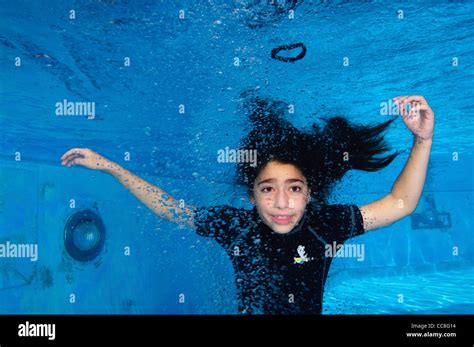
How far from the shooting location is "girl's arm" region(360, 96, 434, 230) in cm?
437

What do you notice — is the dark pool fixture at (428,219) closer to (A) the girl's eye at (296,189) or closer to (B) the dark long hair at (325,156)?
(B) the dark long hair at (325,156)

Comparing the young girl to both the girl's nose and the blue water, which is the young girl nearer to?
the girl's nose

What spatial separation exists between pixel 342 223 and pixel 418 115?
1513mm

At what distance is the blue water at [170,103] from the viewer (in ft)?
29.1

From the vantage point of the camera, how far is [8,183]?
1684 cm

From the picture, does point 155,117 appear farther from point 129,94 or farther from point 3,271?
point 3,271

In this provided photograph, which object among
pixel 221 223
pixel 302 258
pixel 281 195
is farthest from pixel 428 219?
pixel 221 223

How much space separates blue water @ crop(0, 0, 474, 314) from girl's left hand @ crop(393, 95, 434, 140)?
344cm

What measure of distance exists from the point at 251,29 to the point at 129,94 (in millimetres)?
5449

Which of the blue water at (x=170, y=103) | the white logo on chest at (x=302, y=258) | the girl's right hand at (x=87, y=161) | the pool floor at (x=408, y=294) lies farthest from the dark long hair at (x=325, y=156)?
the pool floor at (x=408, y=294)

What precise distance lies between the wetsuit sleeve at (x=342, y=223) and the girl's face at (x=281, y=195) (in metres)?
0.35

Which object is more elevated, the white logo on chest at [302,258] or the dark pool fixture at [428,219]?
the white logo on chest at [302,258]

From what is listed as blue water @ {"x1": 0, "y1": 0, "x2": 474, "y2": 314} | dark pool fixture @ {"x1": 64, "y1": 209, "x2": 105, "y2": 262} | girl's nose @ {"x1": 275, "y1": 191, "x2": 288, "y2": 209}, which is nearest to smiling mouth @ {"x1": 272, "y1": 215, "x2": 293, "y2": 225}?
girl's nose @ {"x1": 275, "y1": 191, "x2": 288, "y2": 209}

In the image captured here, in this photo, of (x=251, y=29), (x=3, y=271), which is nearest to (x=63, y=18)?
(x=251, y=29)
